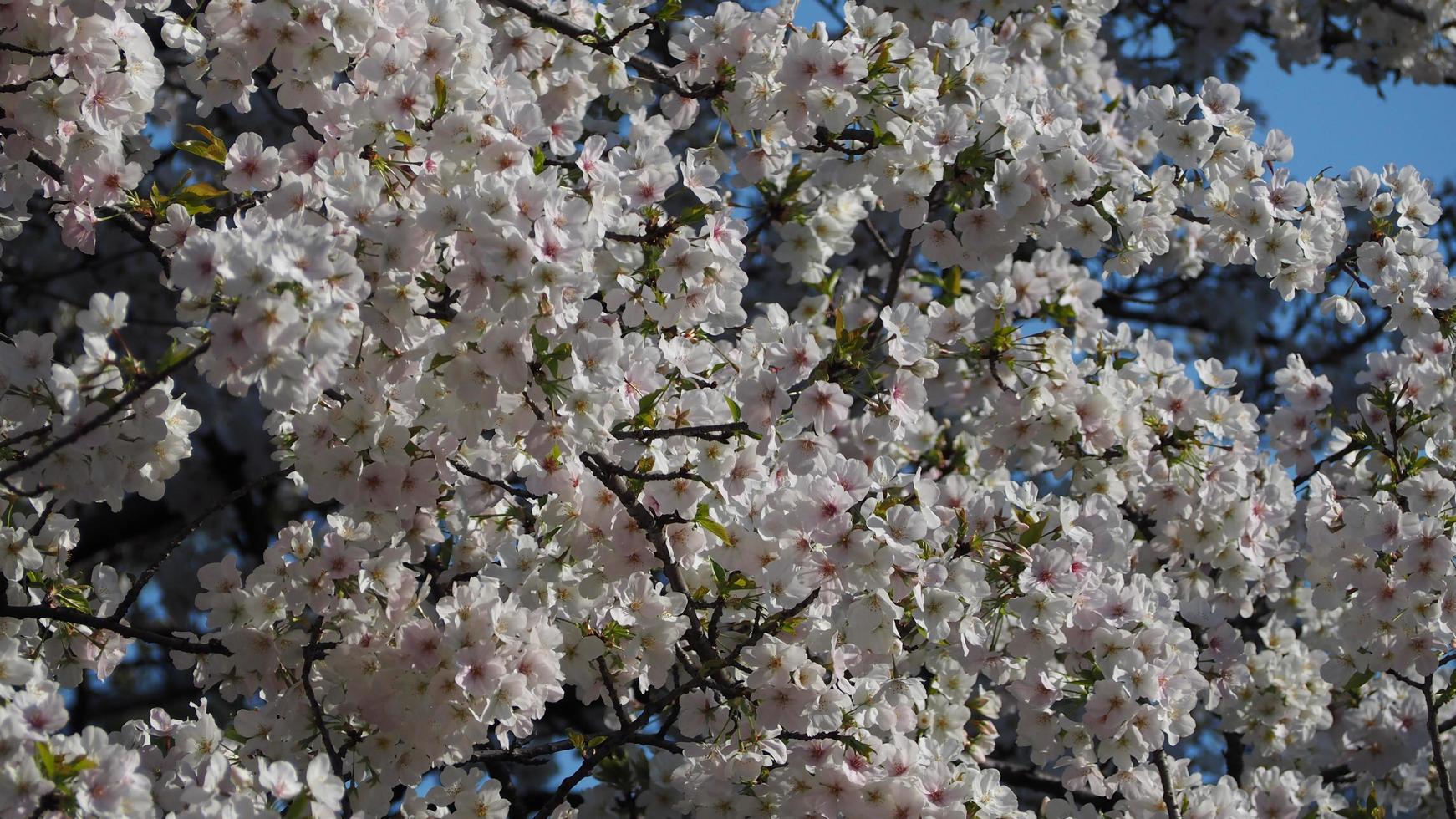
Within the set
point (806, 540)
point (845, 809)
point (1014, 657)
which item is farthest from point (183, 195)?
point (1014, 657)

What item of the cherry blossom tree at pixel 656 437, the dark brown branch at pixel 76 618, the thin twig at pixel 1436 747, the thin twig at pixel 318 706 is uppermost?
the thin twig at pixel 1436 747

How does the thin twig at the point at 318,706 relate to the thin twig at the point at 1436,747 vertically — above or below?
below

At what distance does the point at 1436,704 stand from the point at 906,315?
6.59 ft

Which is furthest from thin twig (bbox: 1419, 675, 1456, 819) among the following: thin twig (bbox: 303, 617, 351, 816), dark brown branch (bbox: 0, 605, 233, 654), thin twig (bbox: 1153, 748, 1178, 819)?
dark brown branch (bbox: 0, 605, 233, 654)

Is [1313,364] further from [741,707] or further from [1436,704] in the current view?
[741,707]

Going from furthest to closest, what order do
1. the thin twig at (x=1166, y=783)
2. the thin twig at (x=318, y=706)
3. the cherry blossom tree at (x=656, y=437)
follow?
the thin twig at (x=1166, y=783) < the thin twig at (x=318, y=706) < the cherry blossom tree at (x=656, y=437)

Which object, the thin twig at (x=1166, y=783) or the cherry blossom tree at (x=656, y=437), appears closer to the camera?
the cherry blossom tree at (x=656, y=437)

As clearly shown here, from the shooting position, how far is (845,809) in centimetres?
307

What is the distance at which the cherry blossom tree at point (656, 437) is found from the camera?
2.67m

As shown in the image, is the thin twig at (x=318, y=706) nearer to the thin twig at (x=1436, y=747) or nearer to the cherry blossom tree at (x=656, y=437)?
the cherry blossom tree at (x=656, y=437)

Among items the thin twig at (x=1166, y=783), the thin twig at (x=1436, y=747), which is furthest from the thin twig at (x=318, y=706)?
the thin twig at (x=1436, y=747)

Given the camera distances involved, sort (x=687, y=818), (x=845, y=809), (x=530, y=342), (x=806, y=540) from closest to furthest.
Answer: (x=530, y=342)
(x=806, y=540)
(x=845, y=809)
(x=687, y=818)

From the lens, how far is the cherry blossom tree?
105 inches

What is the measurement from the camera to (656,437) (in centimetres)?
288
